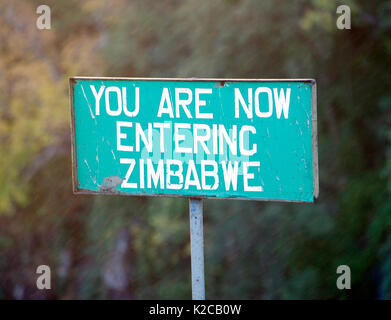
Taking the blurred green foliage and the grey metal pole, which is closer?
the grey metal pole

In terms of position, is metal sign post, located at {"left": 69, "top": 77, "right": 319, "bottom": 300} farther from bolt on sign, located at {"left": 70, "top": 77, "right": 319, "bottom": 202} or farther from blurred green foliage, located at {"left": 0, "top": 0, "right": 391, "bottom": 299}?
blurred green foliage, located at {"left": 0, "top": 0, "right": 391, "bottom": 299}

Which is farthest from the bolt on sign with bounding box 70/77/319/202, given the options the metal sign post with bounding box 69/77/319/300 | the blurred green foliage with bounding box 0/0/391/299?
the blurred green foliage with bounding box 0/0/391/299

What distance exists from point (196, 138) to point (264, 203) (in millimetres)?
6804

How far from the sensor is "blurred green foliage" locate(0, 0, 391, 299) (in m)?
9.44

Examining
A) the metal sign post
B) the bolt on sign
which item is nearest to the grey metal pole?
the metal sign post

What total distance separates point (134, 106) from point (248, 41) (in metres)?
6.59

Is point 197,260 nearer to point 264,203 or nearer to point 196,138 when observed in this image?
point 196,138

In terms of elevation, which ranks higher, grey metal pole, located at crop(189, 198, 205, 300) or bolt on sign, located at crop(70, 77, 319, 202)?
bolt on sign, located at crop(70, 77, 319, 202)

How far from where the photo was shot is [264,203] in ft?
32.0

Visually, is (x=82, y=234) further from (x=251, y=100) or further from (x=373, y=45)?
(x=251, y=100)

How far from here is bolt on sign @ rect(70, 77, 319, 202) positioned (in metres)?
2.99

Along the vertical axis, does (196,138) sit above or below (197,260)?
above

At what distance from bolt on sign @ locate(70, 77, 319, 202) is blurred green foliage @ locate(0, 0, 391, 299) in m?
6.11

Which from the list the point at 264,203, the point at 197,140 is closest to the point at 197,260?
the point at 197,140
